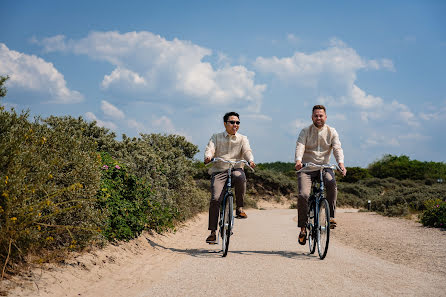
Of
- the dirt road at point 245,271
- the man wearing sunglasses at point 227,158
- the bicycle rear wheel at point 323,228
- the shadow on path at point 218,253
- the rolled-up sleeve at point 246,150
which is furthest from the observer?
the rolled-up sleeve at point 246,150

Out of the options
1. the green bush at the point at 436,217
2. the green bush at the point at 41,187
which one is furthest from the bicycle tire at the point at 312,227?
the green bush at the point at 436,217

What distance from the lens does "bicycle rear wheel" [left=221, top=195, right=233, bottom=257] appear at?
7.43 m

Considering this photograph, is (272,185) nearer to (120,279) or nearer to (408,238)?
(408,238)

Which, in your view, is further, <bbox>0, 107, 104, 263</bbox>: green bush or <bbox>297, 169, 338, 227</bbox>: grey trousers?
<bbox>297, 169, 338, 227</bbox>: grey trousers

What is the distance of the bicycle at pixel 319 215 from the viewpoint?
7.29 metres

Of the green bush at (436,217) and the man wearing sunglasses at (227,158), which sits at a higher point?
the man wearing sunglasses at (227,158)

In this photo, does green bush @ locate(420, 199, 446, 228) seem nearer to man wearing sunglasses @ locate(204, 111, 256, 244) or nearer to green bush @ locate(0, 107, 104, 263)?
man wearing sunglasses @ locate(204, 111, 256, 244)

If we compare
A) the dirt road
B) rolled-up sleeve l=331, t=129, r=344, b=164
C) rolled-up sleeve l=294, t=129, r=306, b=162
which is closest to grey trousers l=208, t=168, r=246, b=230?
the dirt road

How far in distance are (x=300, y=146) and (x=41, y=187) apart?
4.65 m

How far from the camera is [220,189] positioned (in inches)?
309

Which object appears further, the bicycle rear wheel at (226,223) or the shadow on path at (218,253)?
the shadow on path at (218,253)

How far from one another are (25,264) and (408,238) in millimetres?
9625

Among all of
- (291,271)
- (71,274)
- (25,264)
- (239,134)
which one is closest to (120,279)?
(71,274)

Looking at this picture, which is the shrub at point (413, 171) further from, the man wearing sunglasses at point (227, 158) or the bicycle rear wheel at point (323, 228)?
the man wearing sunglasses at point (227, 158)
